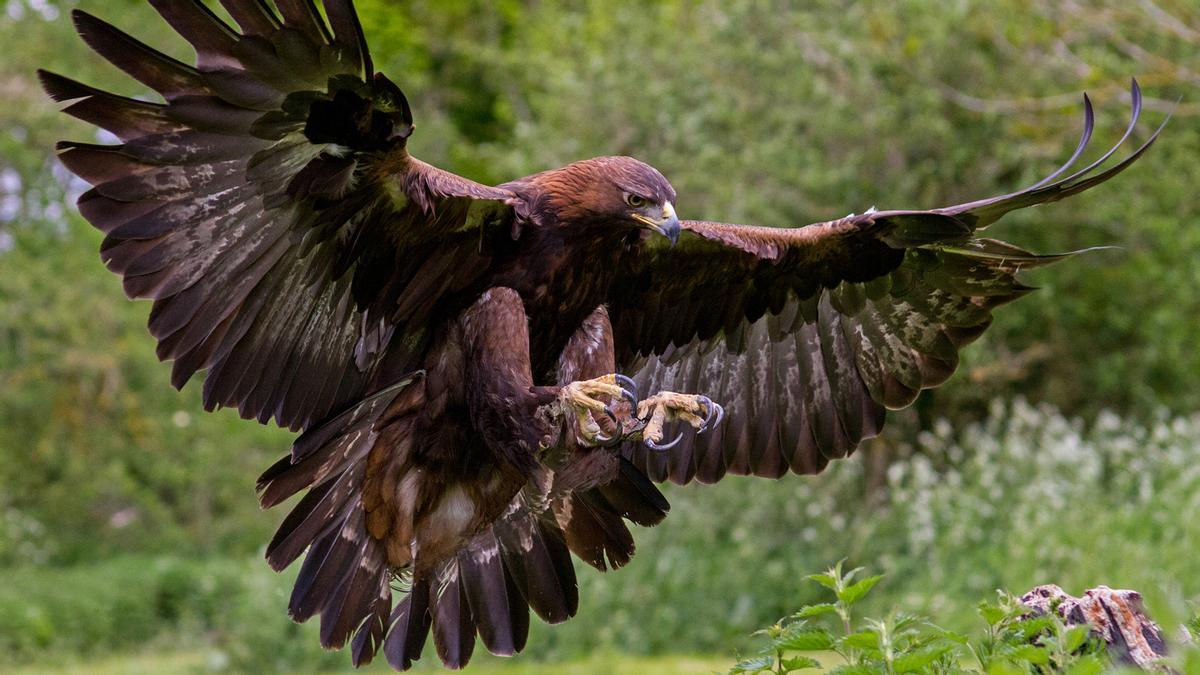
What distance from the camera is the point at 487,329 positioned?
406 centimetres

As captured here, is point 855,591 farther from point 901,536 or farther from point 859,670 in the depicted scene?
point 901,536

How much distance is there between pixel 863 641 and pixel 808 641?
106mm

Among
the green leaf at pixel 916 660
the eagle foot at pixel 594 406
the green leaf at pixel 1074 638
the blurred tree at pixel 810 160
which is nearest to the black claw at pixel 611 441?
the eagle foot at pixel 594 406

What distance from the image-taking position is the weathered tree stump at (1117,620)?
10.1ft

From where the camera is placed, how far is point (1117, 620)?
10.2 feet

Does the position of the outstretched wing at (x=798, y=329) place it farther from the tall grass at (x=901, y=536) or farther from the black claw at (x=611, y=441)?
the tall grass at (x=901, y=536)

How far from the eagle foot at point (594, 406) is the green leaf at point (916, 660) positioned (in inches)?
51.0

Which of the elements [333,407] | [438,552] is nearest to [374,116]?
[333,407]

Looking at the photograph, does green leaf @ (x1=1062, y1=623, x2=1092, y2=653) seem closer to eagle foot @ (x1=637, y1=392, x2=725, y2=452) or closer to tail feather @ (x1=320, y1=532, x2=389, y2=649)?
eagle foot @ (x1=637, y1=392, x2=725, y2=452)

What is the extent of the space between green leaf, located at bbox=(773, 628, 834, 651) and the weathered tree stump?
0.58m

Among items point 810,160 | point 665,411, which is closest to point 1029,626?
point 665,411

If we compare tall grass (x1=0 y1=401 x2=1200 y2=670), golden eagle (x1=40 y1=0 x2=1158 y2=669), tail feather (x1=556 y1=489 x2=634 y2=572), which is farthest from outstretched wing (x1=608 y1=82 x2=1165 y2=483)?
tall grass (x1=0 y1=401 x2=1200 y2=670)

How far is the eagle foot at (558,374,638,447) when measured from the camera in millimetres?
3736

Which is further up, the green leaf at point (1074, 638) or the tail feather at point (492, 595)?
the tail feather at point (492, 595)
